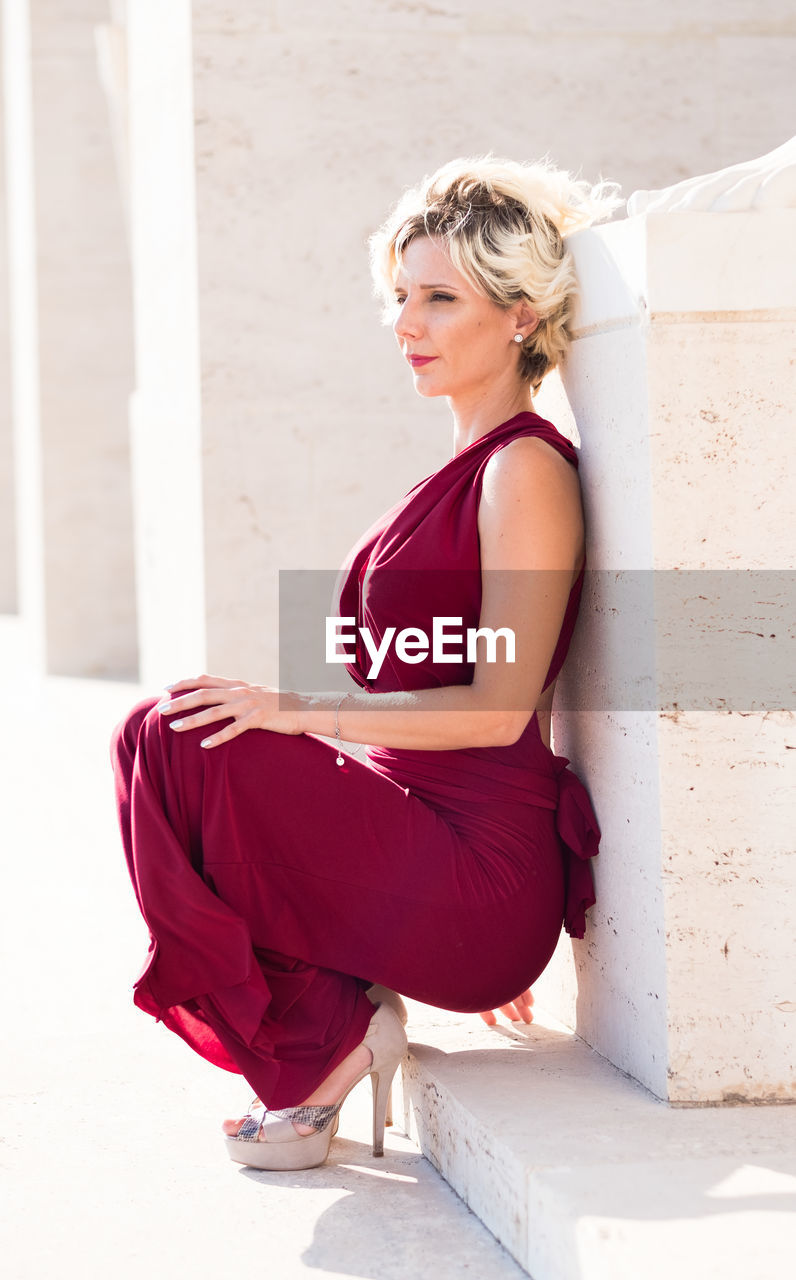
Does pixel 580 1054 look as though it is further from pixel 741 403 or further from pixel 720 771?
pixel 741 403

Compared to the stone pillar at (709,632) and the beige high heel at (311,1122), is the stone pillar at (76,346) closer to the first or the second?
the beige high heel at (311,1122)

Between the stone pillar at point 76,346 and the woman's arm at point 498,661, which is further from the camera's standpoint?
the stone pillar at point 76,346

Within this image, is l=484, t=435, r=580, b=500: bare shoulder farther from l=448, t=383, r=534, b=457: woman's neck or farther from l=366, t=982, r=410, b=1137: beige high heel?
l=366, t=982, r=410, b=1137: beige high heel

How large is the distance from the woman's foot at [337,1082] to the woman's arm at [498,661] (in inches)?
20.2

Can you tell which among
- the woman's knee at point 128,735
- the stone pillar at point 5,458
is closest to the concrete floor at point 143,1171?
the woman's knee at point 128,735

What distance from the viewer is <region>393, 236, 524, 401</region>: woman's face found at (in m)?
2.76

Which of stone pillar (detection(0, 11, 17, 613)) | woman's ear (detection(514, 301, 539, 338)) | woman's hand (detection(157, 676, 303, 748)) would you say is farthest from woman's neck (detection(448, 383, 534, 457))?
stone pillar (detection(0, 11, 17, 613))

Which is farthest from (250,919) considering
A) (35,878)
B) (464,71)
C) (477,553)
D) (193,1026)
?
(464,71)

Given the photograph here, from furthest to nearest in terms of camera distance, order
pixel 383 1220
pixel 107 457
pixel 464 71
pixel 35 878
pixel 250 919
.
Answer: pixel 107 457, pixel 464 71, pixel 35 878, pixel 250 919, pixel 383 1220

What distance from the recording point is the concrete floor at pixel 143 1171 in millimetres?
2213

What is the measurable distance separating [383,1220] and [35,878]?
2877 millimetres

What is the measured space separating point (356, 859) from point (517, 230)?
43.6 inches

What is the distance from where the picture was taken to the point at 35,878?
4980 mm

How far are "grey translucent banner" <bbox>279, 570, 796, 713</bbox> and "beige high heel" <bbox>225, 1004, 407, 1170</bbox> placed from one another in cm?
59
